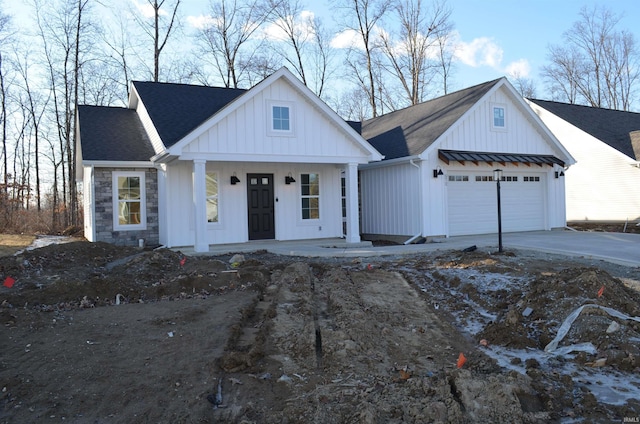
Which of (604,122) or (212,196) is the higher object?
(604,122)

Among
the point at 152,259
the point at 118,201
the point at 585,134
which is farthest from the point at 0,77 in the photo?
the point at 585,134

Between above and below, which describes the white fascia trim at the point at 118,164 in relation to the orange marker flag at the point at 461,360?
above

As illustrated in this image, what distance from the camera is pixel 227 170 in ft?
47.1

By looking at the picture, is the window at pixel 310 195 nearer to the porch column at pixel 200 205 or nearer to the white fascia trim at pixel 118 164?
the porch column at pixel 200 205

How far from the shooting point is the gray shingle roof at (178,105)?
13913mm

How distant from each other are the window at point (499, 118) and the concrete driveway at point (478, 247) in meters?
4.11

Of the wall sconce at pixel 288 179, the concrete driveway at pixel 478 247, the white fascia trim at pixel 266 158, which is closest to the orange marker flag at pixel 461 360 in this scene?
the concrete driveway at pixel 478 247

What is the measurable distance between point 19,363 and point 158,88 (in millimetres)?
13842

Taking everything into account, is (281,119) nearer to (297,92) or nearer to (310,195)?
(297,92)

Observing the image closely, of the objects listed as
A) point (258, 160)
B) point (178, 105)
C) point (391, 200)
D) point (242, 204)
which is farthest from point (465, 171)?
point (178, 105)

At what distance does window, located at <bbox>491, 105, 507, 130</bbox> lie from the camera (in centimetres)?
1662

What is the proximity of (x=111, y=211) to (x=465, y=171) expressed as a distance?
11.0 m

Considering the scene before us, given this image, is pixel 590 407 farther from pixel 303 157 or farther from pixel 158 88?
pixel 158 88

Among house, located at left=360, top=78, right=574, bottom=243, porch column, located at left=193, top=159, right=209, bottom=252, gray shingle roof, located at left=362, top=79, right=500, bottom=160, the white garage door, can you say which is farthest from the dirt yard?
gray shingle roof, located at left=362, top=79, right=500, bottom=160
